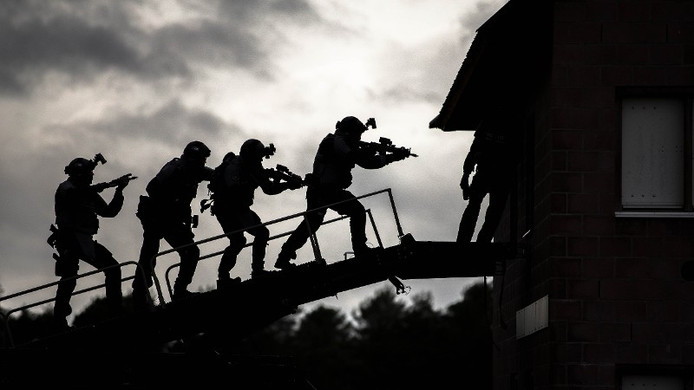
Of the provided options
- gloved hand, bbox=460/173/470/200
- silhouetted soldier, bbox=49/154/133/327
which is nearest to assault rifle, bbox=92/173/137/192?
silhouetted soldier, bbox=49/154/133/327

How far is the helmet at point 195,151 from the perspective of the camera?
64.0 feet

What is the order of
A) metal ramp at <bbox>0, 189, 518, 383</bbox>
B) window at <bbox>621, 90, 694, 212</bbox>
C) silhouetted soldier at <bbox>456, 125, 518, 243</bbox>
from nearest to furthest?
1. window at <bbox>621, 90, 694, 212</bbox>
2. metal ramp at <bbox>0, 189, 518, 383</bbox>
3. silhouetted soldier at <bbox>456, 125, 518, 243</bbox>

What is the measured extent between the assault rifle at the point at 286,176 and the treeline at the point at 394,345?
64445 millimetres

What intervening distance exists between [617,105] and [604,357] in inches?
121

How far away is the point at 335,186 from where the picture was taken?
19.3 metres

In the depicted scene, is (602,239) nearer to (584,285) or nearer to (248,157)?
(584,285)

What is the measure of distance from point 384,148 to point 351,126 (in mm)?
510

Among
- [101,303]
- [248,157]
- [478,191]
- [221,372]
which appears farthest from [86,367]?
[101,303]

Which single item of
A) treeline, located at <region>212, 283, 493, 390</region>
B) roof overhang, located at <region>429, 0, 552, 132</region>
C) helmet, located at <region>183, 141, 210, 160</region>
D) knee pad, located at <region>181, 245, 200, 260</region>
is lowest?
knee pad, located at <region>181, 245, 200, 260</region>

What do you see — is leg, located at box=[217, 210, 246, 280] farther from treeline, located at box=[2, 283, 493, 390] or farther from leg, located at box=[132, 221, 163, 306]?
treeline, located at box=[2, 283, 493, 390]

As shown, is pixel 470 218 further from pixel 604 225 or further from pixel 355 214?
pixel 604 225

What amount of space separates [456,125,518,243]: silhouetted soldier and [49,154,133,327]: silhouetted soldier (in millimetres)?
4780

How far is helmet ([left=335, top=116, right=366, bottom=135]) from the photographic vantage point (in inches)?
770

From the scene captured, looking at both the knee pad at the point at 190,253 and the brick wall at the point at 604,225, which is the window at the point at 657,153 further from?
the knee pad at the point at 190,253
